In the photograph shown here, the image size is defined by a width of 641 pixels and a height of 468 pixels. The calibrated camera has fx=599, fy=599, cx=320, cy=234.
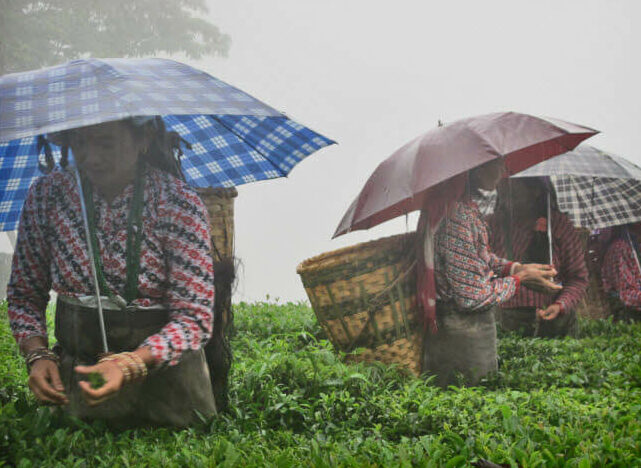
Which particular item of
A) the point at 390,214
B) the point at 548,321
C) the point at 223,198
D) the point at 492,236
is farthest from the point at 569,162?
the point at 223,198

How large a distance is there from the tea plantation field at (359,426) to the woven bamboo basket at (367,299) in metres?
0.25

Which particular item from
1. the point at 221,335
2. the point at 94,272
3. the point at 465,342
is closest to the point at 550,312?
the point at 465,342

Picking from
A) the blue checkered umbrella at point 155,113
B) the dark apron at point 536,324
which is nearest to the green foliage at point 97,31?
the blue checkered umbrella at point 155,113

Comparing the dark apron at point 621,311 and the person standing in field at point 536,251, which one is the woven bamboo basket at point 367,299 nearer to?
the person standing in field at point 536,251

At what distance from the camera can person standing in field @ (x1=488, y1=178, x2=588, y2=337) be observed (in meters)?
5.30

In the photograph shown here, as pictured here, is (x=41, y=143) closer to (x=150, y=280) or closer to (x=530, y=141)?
(x=150, y=280)

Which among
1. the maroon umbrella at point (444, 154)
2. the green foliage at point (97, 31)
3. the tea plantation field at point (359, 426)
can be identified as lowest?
the tea plantation field at point (359, 426)

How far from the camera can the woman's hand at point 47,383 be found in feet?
7.73

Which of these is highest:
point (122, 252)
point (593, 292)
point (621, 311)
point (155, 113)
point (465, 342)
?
point (155, 113)

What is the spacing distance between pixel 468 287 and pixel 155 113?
2.49 meters

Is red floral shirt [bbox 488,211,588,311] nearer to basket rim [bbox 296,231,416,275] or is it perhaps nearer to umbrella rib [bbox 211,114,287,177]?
basket rim [bbox 296,231,416,275]

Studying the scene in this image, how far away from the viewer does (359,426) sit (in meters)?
3.02

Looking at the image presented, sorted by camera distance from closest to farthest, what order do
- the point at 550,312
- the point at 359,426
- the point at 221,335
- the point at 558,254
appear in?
the point at 221,335
the point at 359,426
the point at 550,312
the point at 558,254

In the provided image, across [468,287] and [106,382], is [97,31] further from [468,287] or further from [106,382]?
[106,382]
